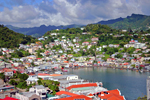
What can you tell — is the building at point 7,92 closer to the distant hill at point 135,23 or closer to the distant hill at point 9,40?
the distant hill at point 9,40

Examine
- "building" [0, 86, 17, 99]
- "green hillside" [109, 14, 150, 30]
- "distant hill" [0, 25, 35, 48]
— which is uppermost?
"green hillside" [109, 14, 150, 30]

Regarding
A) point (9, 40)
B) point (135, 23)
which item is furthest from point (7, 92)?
point (135, 23)

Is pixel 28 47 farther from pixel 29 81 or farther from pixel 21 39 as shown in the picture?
pixel 29 81

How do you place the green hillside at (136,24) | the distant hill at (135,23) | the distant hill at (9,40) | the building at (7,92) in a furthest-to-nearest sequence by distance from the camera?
1. the distant hill at (135,23)
2. the green hillside at (136,24)
3. the distant hill at (9,40)
4. the building at (7,92)

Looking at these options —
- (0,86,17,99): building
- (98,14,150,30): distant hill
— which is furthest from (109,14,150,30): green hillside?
(0,86,17,99): building

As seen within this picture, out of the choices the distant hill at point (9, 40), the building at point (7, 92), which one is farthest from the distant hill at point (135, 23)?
the building at point (7, 92)

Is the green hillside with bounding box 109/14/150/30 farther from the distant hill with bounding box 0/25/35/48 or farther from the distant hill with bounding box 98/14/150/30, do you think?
the distant hill with bounding box 0/25/35/48

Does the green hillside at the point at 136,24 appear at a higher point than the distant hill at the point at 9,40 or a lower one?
higher

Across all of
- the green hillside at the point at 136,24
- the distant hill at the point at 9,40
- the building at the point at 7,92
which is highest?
the green hillside at the point at 136,24

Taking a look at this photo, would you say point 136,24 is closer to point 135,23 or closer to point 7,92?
point 135,23

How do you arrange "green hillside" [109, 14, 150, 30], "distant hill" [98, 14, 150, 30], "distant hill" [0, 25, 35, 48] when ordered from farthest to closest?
"distant hill" [98, 14, 150, 30]
"green hillside" [109, 14, 150, 30]
"distant hill" [0, 25, 35, 48]

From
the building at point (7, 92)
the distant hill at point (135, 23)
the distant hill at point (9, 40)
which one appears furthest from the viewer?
the distant hill at point (135, 23)

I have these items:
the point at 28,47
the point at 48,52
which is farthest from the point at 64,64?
the point at 28,47
